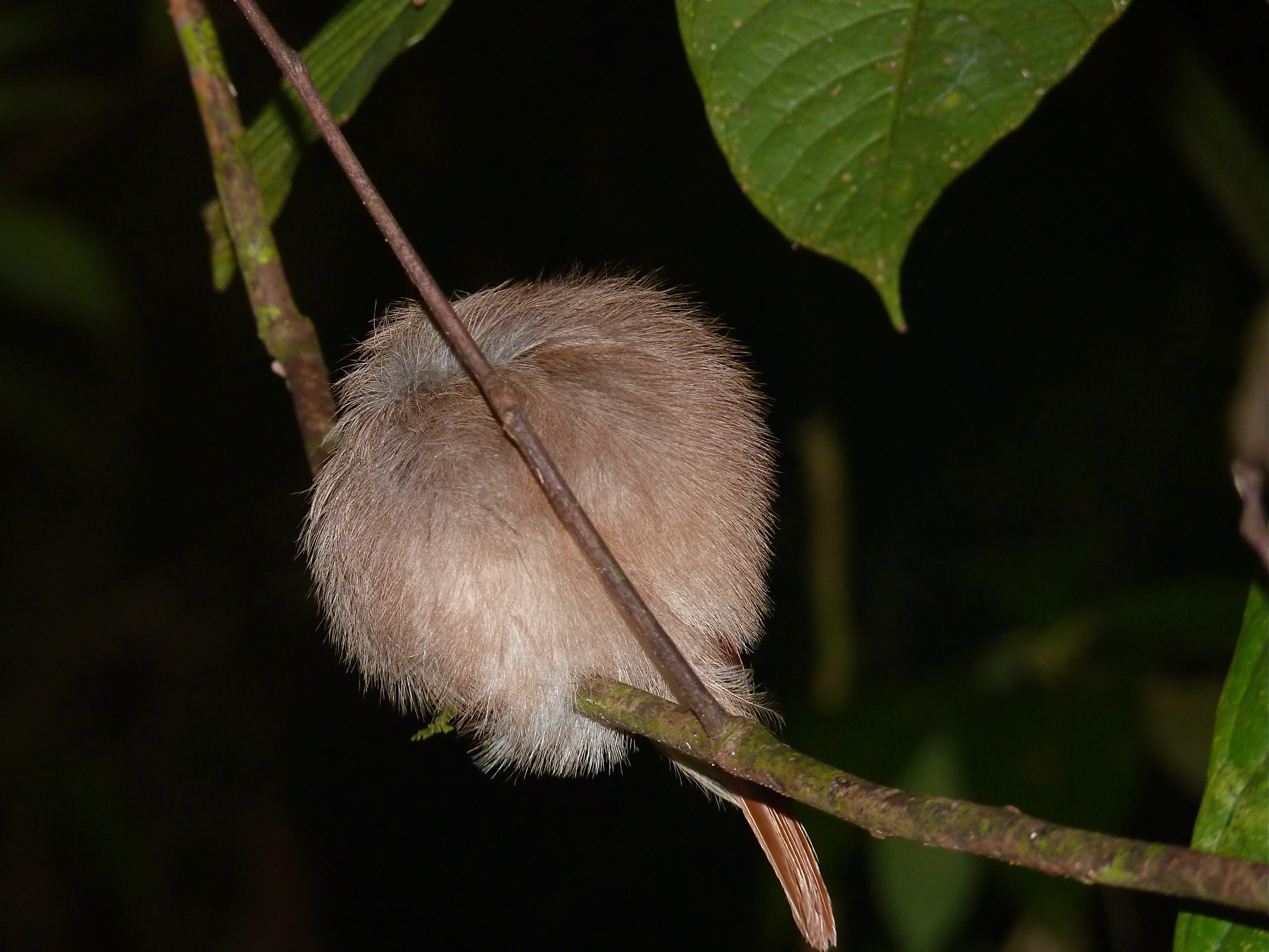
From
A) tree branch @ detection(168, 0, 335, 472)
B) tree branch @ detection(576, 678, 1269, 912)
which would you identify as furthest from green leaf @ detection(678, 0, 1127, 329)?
tree branch @ detection(168, 0, 335, 472)

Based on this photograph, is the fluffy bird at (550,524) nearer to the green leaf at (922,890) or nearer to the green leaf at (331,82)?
the green leaf at (331,82)

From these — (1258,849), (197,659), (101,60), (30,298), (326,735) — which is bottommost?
(326,735)

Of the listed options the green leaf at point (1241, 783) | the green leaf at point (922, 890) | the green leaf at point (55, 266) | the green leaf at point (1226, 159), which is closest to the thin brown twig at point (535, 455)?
the green leaf at point (1241, 783)

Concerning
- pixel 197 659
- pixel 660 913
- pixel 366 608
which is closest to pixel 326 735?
pixel 197 659

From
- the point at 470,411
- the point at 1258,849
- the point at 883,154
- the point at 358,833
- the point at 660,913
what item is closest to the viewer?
the point at 1258,849

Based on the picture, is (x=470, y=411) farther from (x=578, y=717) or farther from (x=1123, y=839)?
(x=1123, y=839)

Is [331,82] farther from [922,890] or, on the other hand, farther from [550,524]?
[922,890]
